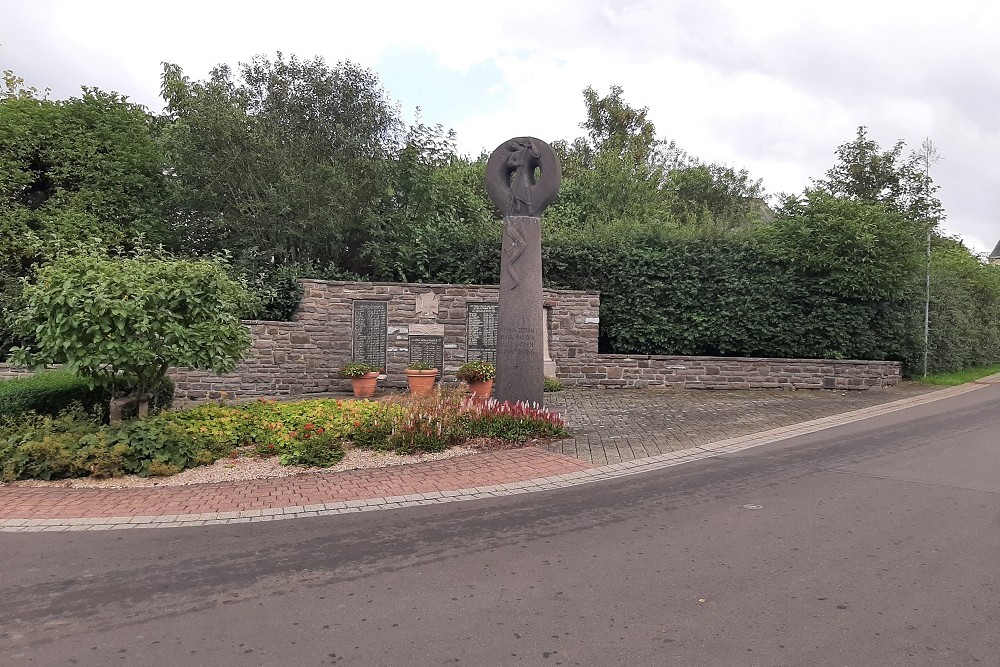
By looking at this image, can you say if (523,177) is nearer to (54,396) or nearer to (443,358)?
(443,358)

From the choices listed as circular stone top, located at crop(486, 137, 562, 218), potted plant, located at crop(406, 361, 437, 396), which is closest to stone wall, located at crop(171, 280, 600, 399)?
potted plant, located at crop(406, 361, 437, 396)

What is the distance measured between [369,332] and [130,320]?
7.10 metres

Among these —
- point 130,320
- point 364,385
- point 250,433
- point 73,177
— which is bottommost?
point 250,433

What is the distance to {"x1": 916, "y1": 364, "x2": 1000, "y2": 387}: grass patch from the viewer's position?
1648 centimetres

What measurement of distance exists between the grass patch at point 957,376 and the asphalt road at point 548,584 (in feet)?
38.3

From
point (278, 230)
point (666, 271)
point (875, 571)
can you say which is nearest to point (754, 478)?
Result: point (875, 571)

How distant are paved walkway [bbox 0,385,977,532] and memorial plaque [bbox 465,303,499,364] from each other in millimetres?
3578

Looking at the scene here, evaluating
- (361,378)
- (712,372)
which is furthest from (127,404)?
(712,372)

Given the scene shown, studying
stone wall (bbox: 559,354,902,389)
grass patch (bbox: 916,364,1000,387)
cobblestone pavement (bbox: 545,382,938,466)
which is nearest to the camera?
cobblestone pavement (bbox: 545,382,938,466)

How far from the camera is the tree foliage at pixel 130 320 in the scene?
704cm

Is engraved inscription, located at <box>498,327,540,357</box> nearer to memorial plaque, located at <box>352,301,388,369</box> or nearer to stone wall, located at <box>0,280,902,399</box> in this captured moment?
stone wall, located at <box>0,280,902,399</box>

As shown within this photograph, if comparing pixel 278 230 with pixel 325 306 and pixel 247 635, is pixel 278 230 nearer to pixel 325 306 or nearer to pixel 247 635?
pixel 325 306

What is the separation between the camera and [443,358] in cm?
1454

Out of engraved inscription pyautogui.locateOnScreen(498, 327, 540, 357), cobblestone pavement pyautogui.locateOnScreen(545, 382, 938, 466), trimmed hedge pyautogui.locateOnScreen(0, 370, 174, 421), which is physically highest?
engraved inscription pyautogui.locateOnScreen(498, 327, 540, 357)
